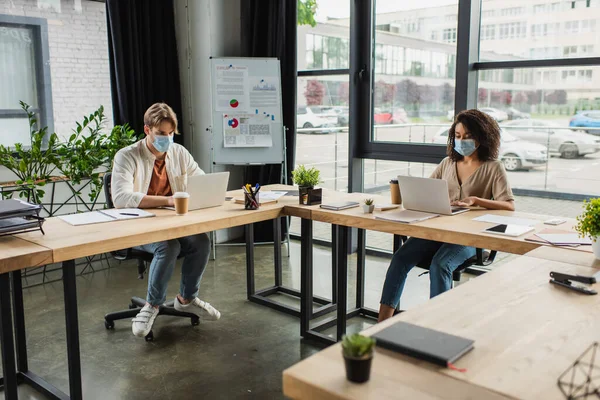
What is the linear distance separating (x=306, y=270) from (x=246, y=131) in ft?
7.43

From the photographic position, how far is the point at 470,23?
4188 mm

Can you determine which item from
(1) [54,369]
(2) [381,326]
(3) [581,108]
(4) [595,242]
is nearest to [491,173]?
(4) [595,242]

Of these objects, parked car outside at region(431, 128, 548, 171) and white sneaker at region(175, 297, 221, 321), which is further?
parked car outside at region(431, 128, 548, 171)

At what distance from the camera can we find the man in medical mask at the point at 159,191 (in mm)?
3238

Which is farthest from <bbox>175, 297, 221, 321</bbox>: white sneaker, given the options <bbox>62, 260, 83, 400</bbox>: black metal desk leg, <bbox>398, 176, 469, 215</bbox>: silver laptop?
<bbox>398, 176, 469, 215</bbox>: silver laptop

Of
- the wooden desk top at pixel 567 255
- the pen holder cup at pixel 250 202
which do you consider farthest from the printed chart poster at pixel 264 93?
the wooden desk top at pixel 567 255

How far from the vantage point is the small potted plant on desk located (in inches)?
126

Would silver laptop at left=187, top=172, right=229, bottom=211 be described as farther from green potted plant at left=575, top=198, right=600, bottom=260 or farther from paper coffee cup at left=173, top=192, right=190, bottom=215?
green potted plant at left=575, top=198, right=600, bottom=260

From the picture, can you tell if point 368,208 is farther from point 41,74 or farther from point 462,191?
point 41,74

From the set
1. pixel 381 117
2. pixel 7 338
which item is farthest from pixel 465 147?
pixel 7 338

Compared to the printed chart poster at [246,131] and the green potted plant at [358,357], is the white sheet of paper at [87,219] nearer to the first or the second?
the green potted plant at [358,357]

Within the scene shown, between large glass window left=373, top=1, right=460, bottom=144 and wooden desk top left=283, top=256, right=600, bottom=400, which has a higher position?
large glass window left=373, top=1, right=460, bottom=144

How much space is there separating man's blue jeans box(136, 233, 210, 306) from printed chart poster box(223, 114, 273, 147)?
6.00 feet

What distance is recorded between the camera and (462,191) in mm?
3154
